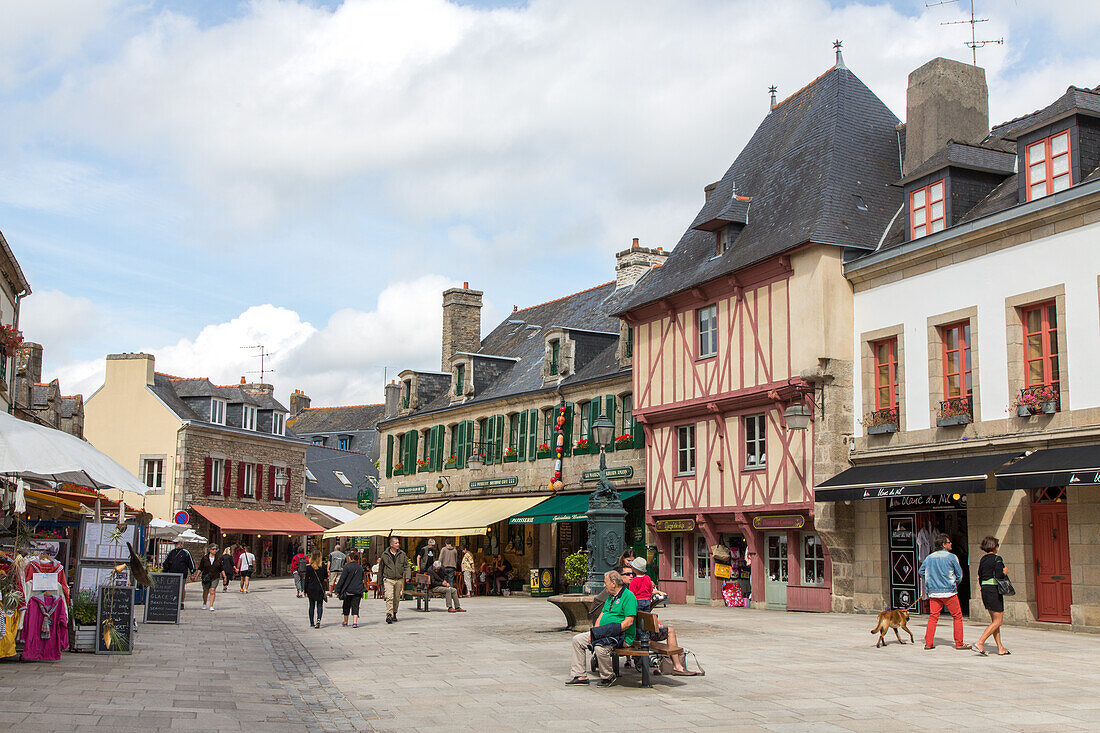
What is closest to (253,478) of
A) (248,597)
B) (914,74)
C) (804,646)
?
(248,597)

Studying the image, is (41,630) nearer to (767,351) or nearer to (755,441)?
(767,351)

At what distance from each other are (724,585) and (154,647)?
12.1 meters

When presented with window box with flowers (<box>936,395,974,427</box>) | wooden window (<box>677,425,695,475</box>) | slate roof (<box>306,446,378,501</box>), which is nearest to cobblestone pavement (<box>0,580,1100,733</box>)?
window box with flowers (<box>936,395,974,427</box>)

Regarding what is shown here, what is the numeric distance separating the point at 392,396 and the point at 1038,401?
27.2 meters

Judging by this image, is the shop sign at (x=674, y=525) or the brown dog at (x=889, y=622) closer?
the brown dog at (x=889, y=622)

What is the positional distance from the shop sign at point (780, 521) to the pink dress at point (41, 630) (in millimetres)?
12940

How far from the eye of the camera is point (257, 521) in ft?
135

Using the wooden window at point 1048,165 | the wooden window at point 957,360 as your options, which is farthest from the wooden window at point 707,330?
the wooden window at point 1048,165

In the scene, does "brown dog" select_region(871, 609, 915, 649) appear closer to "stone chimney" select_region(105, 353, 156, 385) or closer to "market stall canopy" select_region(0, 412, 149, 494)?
"market stall canopy" select_region(0, 412, 149, 494)

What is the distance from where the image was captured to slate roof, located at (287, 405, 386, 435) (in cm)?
6038

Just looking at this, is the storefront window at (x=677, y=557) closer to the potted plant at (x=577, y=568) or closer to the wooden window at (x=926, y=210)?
the potted plant at (x=577, y=568)

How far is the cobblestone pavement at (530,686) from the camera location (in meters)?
7.91

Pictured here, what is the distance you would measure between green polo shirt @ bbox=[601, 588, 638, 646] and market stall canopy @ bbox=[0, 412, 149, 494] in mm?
4734

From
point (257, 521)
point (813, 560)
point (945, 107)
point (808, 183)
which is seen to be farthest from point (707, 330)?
point (257, 521)
